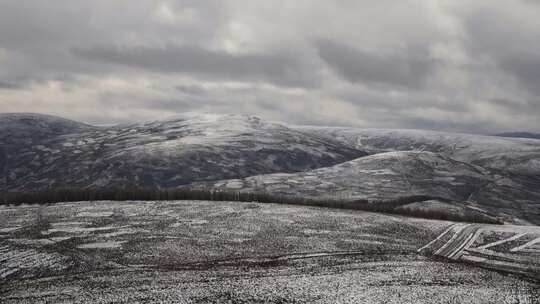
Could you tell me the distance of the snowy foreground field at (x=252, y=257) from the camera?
39344mm

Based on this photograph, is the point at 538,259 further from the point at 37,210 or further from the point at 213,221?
the point at 37,210

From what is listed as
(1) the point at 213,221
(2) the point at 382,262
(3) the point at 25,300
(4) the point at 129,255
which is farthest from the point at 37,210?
(2) the point at 382,262

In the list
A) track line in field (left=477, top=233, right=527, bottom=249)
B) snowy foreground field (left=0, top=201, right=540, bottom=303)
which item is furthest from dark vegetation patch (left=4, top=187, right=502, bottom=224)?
track line in field (left=477, top=233, right=527, bottom=249)

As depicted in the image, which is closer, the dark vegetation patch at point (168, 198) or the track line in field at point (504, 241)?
A: the track line in field at point (504, 241)

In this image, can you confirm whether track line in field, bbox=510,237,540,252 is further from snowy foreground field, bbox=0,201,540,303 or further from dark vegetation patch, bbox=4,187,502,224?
dark vegetation patch, bbox=4,187,502,224

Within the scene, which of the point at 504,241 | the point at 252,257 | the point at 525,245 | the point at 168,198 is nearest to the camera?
the point at 252,257

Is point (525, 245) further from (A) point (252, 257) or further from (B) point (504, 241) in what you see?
(A) point (252, 257)

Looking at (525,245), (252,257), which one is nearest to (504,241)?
(525,245)

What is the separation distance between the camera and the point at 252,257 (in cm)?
5378

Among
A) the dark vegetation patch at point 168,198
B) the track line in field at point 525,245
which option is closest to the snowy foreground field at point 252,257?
the track line in field at point 525,245

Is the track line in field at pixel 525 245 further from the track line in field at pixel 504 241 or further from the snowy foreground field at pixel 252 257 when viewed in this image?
the track line in field at pixel 504 241

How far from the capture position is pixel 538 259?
5656 centimetres

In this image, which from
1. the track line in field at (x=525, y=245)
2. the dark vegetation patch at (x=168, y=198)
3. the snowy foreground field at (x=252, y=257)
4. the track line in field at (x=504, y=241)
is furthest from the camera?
the dark vegetation patch at (x=168, y=198)

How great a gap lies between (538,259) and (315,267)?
95.1 feet
